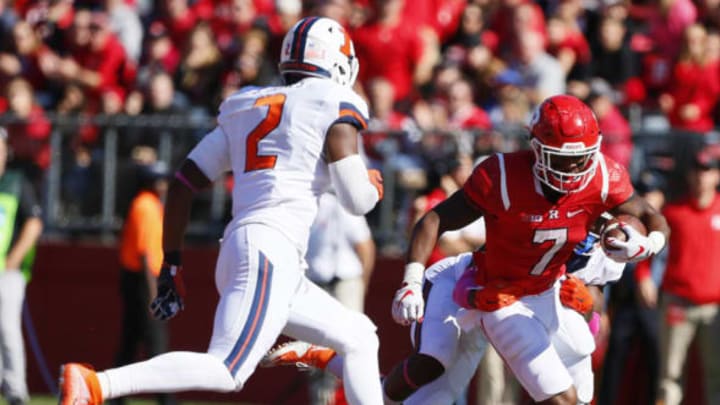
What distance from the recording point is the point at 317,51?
22.9 ft

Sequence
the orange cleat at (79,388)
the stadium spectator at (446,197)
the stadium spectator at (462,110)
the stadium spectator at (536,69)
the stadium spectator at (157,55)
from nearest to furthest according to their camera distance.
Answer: the orange cleat at (79,388), the stadium spectator at (446,197), the stadium spectator at (462,110), the stadium spectator at (536,69), the stadium spectator at (157,55)

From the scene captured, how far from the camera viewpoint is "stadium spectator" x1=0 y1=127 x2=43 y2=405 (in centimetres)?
995

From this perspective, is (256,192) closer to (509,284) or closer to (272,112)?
(272,112)

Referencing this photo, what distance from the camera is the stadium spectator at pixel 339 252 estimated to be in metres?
9.98

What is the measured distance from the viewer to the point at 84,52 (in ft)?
44.9

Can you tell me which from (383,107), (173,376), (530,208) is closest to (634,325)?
(383,107)

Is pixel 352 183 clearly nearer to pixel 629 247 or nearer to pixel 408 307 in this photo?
pixel 408 307

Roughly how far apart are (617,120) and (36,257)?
4.69m

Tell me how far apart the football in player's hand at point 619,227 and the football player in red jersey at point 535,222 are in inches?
1.9

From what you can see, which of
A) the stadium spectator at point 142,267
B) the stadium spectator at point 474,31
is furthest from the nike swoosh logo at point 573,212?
the stadium spectator at point 474,31

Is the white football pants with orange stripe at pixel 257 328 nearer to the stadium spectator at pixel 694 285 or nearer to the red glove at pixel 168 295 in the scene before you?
the red glove at pixel 168 295

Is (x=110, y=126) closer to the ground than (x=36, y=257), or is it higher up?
higher up

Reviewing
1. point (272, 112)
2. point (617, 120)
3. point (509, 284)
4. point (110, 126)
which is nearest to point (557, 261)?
point (509, 284)

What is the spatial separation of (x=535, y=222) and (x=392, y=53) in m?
5.98
